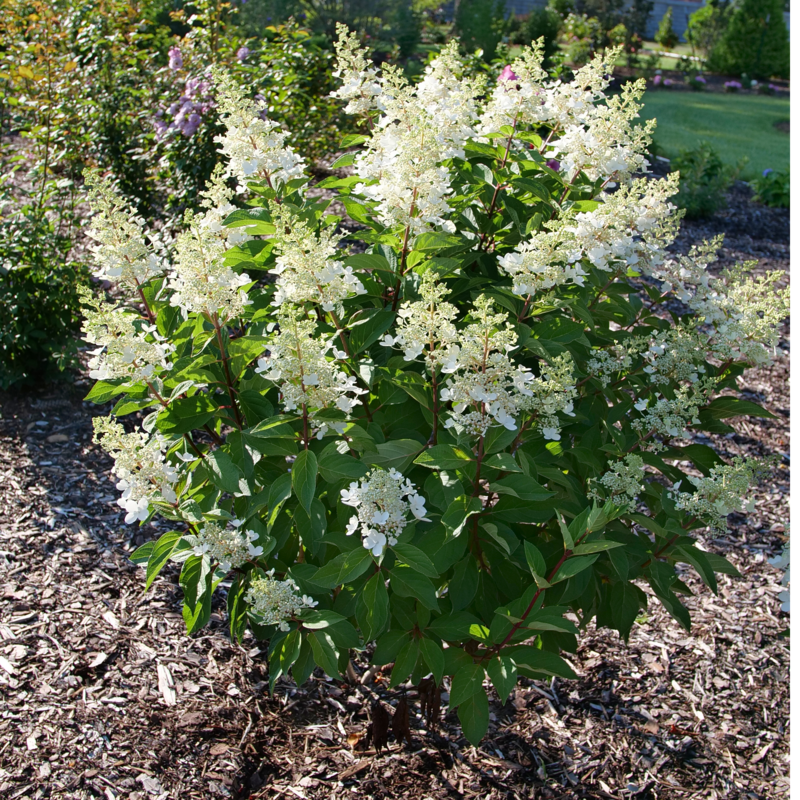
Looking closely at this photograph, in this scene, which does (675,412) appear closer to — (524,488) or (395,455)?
(524,488)

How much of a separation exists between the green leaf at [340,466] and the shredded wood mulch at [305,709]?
999mm

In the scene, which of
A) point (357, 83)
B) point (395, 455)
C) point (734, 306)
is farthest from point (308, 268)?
point (734, 306)

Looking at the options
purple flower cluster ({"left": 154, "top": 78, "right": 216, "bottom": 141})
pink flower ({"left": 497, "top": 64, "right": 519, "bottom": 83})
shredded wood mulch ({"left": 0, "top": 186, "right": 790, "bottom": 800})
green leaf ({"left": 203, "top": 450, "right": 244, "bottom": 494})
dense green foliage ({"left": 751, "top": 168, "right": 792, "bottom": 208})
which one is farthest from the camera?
dense green foliage ({"left": 751, "top": 168, "right": 792, "bottom": 208})

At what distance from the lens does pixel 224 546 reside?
172cm

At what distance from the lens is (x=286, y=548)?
83.9 inches

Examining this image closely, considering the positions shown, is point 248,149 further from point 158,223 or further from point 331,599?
point 158,223

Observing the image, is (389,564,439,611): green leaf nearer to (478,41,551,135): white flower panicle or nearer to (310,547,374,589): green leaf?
(310,547,374,589): green leaf

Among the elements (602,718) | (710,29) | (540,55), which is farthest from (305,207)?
(710,29)

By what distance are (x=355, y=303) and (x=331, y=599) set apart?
0.87m

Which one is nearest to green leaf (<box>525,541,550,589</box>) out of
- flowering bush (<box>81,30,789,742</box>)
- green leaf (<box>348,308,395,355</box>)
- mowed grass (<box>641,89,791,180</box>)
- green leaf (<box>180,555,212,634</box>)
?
flowering bush (<box>81,30,789,742</box>)

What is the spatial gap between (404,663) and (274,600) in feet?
1.37

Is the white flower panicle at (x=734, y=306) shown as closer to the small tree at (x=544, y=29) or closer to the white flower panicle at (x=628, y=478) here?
the white flower panicle at (x=628, y=478)

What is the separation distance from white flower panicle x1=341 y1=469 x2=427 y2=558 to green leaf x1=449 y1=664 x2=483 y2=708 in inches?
18.2

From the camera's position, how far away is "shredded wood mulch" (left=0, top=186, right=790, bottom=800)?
2256mm
